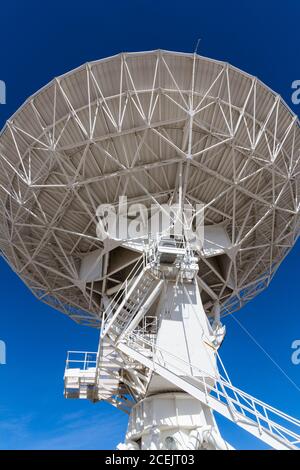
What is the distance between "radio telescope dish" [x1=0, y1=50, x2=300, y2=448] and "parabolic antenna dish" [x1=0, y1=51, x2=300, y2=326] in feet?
0.17

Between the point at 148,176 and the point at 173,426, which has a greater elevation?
the point at 148,176

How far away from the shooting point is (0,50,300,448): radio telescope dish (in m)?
13.7

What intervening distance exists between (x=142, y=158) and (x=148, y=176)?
81 cm

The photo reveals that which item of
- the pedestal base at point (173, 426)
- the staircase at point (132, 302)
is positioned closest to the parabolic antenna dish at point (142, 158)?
the staircase at point (132, 302)

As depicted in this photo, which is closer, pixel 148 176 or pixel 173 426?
pixel 173 426

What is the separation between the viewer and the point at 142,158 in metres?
14.9

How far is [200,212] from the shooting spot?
633 inches

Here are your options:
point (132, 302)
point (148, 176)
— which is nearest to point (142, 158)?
point (148, 176)

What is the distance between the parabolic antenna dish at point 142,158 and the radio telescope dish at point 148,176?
52 mm

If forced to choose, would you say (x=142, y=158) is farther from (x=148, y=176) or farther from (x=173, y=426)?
(x=173, y=426)

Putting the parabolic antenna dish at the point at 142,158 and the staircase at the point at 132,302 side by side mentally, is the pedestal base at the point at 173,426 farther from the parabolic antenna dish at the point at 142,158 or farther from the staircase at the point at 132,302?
the parabolic antenna dish at the point at 142,158

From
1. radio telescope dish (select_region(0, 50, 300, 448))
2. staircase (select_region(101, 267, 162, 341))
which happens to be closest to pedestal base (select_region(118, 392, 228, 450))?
radio telescope dish (select_region(0, 50, 300, 448))

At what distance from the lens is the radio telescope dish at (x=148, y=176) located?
539 inches
